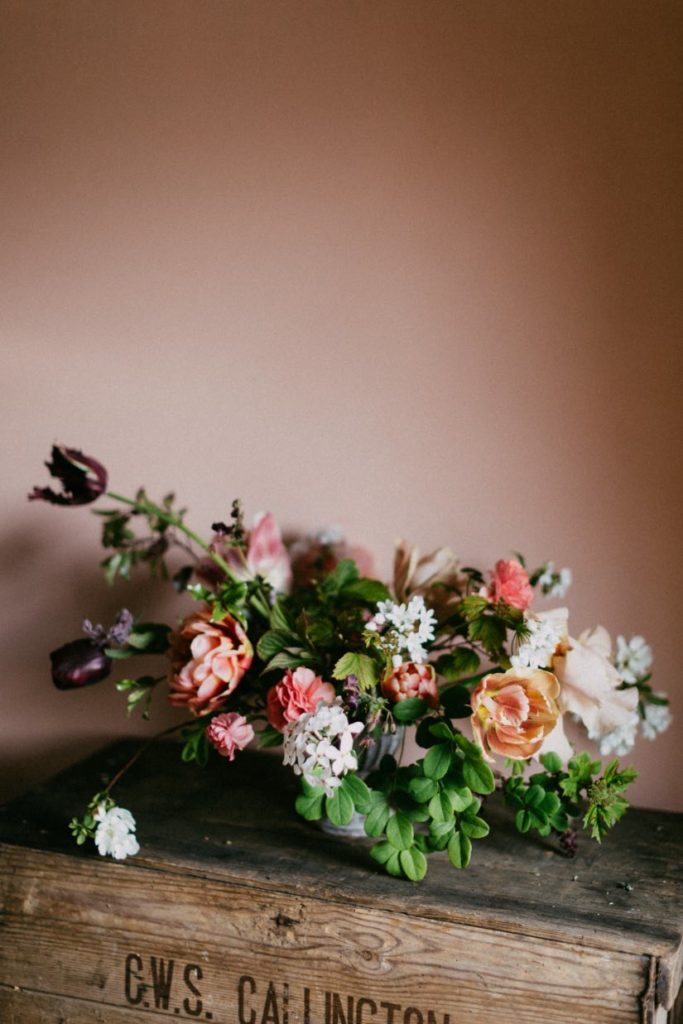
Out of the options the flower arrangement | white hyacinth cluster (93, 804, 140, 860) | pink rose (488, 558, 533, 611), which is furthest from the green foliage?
white hyacinth cluster (93, 804, 140, 860)

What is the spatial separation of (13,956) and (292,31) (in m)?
1.33

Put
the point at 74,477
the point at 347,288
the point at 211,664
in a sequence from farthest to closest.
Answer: the point at 347,288 → the point at 74,477 → the point at 211,664

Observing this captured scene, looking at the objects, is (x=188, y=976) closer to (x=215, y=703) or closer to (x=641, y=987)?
(x=215, y=703)

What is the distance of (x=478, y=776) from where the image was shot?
0.96m

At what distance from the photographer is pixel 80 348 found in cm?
147

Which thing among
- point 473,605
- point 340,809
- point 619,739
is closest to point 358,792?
point 340,809

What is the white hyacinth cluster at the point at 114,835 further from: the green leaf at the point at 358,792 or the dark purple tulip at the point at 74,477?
the dark purple tulip at the point at 74,477

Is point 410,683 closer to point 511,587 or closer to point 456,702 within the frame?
point 456,702

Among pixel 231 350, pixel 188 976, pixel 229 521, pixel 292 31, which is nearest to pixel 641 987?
pixel 188 976

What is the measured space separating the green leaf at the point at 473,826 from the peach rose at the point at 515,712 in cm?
8

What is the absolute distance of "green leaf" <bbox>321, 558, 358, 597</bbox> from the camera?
117 cm

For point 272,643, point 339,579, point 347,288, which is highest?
point 347,288

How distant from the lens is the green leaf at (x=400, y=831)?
0.98 m

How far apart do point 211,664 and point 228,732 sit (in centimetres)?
8
